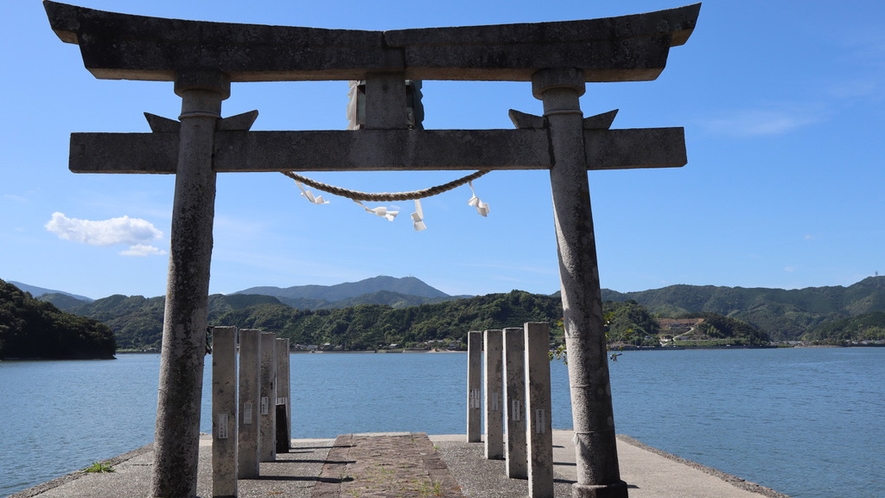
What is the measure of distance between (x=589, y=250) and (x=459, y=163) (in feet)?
4.79

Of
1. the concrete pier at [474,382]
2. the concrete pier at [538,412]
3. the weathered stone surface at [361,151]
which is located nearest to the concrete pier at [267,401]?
the concrete pier at [474,382]

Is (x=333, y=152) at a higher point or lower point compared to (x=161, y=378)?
higher

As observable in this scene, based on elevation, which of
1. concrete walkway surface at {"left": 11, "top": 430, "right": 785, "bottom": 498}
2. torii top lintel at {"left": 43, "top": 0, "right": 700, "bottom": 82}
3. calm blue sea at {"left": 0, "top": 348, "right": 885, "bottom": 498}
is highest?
torii top lintel at {"left": 43, "top": 0, "right": 700, "bottom": 82}

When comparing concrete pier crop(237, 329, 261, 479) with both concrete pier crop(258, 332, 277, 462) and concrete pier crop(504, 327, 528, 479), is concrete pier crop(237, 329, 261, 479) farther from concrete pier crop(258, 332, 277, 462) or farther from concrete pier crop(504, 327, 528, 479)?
concrete pier crop(504, 327, 528, 479)

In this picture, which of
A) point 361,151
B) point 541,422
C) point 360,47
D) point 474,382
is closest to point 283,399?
point 474,382

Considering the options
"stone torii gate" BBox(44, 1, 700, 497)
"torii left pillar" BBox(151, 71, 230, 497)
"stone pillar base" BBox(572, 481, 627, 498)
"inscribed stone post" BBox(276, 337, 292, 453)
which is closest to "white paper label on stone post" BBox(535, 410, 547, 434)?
"stone torii gate" BBox(44, 1, 700, 497)

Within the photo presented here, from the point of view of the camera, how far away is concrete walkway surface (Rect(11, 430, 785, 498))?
905 centimetres

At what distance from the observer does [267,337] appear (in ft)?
40.0

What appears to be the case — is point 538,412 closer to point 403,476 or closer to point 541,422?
point 541,422

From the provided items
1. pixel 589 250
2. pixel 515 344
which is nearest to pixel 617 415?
pixel 515 344

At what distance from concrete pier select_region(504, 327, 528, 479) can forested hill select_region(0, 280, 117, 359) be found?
80310 millimetres

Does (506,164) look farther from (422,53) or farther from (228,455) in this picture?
(228,455)

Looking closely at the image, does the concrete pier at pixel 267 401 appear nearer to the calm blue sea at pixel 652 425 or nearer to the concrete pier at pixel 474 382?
the concrete pier at pixel 474 382

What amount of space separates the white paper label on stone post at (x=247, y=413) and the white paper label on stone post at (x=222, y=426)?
145cm
